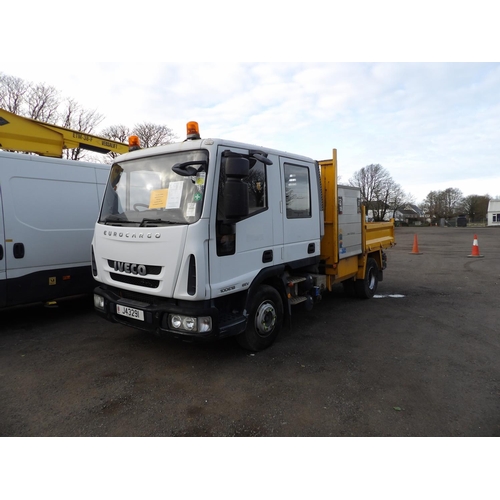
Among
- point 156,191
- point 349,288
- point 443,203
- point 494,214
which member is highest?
point 443,203

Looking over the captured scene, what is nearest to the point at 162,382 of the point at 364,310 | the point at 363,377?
the point at 363,377

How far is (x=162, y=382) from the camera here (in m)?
3.74

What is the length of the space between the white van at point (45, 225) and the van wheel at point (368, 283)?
513 cm

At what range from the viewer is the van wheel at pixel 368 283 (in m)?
7.28

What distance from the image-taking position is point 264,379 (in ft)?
12.4

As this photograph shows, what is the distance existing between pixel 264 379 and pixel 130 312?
5.40 feet

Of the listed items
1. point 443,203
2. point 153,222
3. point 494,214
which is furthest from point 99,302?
point 443,203

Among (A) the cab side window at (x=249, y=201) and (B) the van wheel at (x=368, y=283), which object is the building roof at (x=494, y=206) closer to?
(B) the van wheel at (x=368, y=283)

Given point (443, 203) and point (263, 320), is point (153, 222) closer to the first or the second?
point (263, 320)

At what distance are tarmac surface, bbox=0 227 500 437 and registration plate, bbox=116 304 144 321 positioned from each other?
654 mm

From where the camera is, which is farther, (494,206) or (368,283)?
(494,206)

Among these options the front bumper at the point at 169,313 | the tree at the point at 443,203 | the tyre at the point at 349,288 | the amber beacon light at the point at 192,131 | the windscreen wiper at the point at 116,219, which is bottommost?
the tyre at the point at 349,288

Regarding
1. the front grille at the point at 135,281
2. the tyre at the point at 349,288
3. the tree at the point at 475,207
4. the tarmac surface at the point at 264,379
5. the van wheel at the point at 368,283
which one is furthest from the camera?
the tree at the point at 475,207

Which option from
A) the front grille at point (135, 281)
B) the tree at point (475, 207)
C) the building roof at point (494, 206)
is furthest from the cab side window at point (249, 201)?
the tree at point (475, 207)
